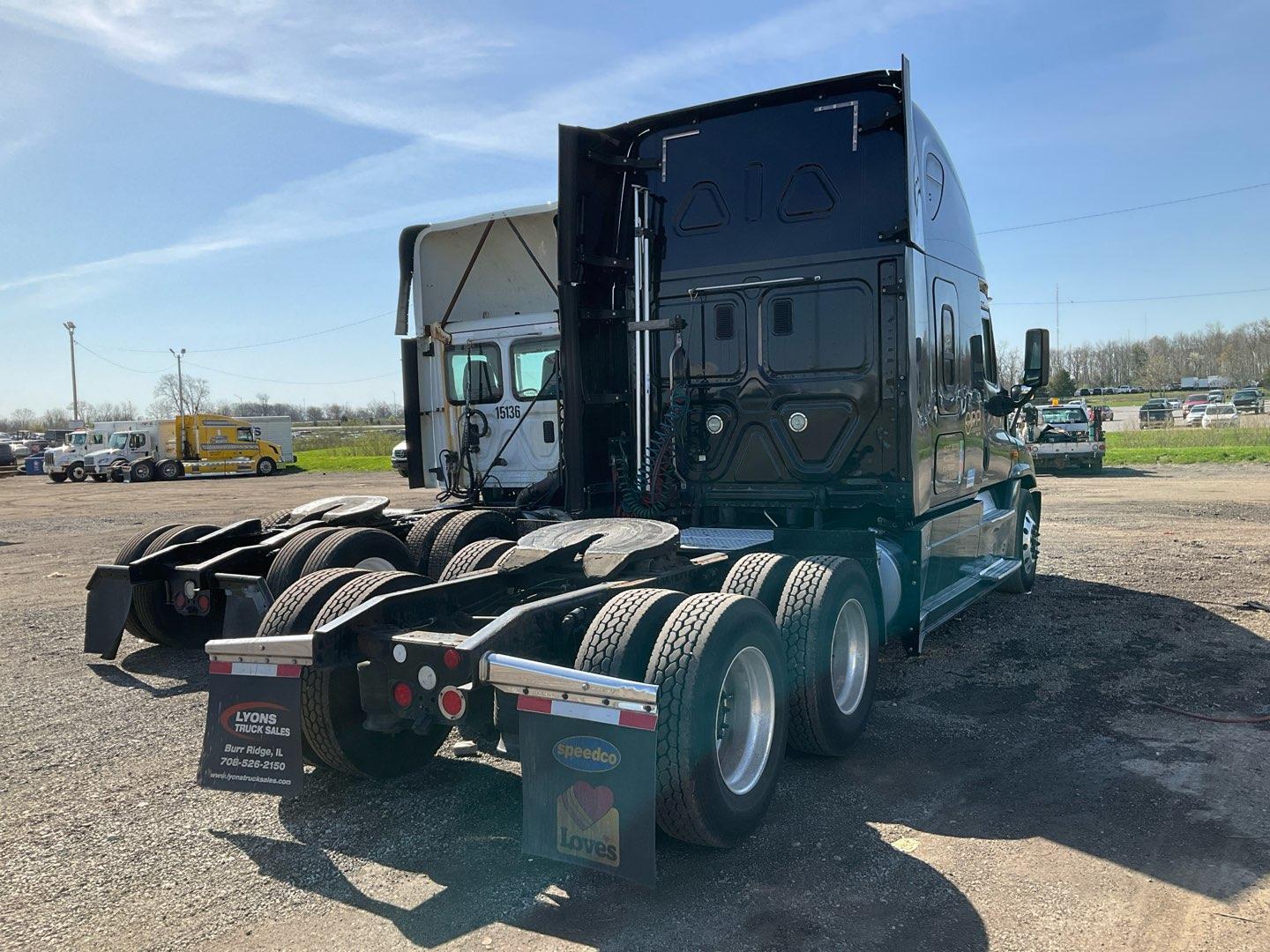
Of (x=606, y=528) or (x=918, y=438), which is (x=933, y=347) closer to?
(x=918, y=438)

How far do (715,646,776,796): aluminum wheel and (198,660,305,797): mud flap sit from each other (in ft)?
5.58

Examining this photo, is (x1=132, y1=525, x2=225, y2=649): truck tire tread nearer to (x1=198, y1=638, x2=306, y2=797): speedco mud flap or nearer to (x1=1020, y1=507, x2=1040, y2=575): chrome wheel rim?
(x1=198, y1=638, x2=306, y2=797): speedco mud flap

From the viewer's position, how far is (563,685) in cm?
327

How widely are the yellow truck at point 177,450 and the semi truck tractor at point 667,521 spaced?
36.2 meters

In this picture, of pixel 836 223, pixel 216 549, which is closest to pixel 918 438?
pixel 836 223

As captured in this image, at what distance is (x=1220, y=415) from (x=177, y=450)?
4895 cm

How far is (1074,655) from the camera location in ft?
22.6

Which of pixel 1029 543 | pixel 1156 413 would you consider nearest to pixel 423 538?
pixel 1029 543

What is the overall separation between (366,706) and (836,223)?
405cm

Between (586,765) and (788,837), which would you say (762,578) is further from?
(586,765)

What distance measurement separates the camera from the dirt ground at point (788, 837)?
320 cm

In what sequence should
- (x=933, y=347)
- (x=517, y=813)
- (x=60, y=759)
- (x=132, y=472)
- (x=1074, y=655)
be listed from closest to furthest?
(x=517, y=813)
(x=60, y=759)
(x=933, y=347)
(x=1074, y=655)
(x=132, y=472)

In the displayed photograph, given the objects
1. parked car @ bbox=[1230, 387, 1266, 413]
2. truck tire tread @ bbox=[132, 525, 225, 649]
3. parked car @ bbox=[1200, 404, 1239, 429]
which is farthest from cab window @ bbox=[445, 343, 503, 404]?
parked car @ bbox=[1230, 387, 1266, 413]

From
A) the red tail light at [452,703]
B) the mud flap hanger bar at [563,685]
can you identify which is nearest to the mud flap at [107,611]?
the red tail light at [452,703]
